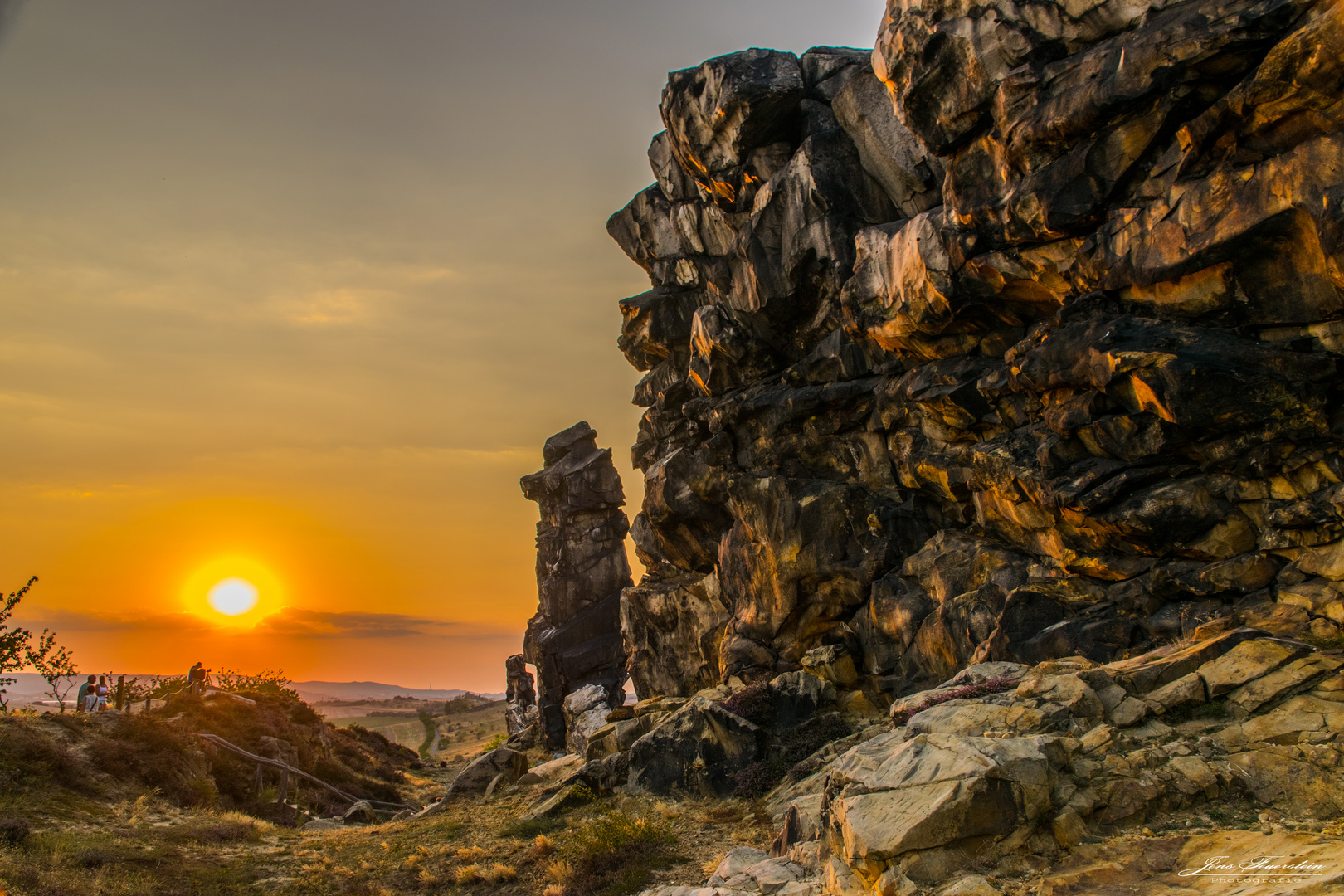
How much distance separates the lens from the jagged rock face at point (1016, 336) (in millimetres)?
20453

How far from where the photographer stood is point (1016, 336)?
3106 centimetres

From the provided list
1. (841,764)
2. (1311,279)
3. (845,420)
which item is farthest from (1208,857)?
(845,420)

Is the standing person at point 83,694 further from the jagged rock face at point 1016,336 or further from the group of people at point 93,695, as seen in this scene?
the jagged rock face at point 1016,336

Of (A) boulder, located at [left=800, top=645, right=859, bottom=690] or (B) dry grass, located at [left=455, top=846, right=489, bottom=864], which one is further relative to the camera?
(A) boulder, located at [left=800, top=645, right=859, bottom=690]

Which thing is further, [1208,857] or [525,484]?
[525,484]

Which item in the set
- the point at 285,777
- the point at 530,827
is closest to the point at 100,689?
the point at 285,777

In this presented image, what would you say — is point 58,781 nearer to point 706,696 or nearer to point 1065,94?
point 706,696

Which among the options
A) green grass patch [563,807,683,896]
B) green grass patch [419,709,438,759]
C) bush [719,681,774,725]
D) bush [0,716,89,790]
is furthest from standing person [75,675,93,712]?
green grass patch [419,709,438,759]

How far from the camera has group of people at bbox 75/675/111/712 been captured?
41625 millimetres

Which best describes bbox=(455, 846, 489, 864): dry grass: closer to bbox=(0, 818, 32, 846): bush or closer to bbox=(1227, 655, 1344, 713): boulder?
bbox=(0, 818, 32, 846): bush

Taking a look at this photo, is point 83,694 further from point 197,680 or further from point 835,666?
point 835,666

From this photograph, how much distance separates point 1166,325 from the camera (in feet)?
75.1

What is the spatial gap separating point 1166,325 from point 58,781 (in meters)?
45.4

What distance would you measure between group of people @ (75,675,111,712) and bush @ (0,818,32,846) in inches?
845
